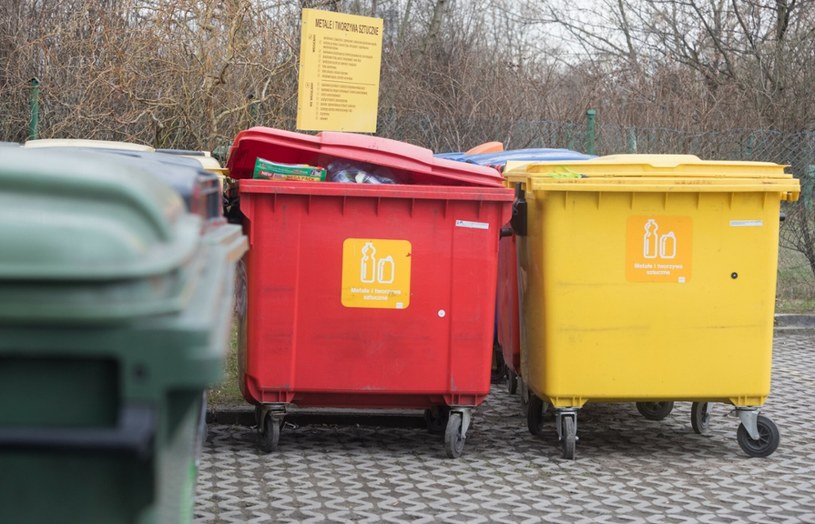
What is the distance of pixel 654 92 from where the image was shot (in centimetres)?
1320

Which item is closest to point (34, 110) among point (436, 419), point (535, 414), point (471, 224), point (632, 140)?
point (436, 419)

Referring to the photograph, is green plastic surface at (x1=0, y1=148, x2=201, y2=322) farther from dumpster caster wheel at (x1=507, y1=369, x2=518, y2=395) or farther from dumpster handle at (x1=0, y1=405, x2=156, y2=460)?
dumpster caster wheel at (x1=507, y1=369, x2=518, y2=395)

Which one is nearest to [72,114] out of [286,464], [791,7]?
[286,464]

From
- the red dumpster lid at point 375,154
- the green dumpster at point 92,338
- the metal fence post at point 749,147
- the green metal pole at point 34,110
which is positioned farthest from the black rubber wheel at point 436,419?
the metal fence post at point 749,147

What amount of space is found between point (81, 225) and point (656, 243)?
4273mm

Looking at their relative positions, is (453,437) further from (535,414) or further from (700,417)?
(700,417)

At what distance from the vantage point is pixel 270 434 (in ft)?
19.8

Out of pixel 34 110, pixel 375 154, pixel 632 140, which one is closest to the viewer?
pixel 375 154

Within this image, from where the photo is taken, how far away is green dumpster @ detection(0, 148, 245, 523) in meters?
2.09

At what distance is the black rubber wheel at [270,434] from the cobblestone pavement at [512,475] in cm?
5

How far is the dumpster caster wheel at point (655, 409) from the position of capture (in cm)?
712

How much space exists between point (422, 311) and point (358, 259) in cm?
43

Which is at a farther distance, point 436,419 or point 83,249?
point 436,419

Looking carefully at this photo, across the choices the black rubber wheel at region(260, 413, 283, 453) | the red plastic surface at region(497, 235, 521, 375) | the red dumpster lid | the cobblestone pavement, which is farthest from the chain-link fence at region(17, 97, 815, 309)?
the black rubber wheel at region(260, 413, 283, 453)
